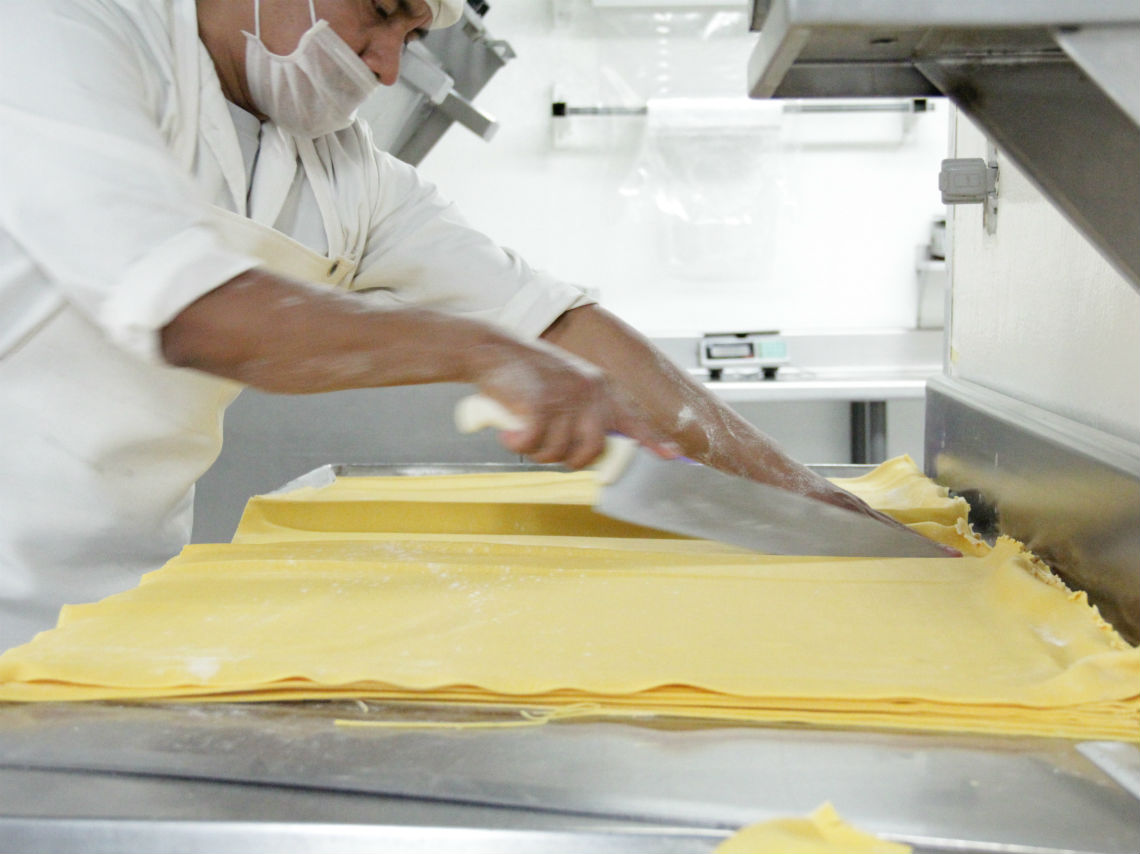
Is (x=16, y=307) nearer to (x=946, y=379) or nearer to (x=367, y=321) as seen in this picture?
(x=367, y=321)

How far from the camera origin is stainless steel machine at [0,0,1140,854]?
18.6 inches

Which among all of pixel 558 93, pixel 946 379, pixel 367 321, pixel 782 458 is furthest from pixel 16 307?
pixel 558 93

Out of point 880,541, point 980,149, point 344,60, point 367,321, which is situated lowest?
point 880,541

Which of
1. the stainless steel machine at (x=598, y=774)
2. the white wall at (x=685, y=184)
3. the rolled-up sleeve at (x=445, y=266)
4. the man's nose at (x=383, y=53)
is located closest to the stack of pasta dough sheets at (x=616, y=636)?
the stainless steel machine at (x=598, y=774)

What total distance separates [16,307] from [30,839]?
2.09ft

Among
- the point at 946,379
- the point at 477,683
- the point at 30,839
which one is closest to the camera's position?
the point at 30,839

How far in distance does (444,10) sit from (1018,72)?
0.66 metres

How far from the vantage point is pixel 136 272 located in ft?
2.51

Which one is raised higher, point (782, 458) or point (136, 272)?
point (136, 272)

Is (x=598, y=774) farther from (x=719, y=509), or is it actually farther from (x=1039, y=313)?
(x=1039, y=313)

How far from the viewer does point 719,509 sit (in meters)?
0.90

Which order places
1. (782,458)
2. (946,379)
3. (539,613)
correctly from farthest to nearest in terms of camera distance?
(946,379), (782,458), (539,613)

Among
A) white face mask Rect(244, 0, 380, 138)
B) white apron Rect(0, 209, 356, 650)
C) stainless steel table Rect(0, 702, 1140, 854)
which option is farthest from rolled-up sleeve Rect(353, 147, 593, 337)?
stainless steel table Rect(0, 702, 1140, 854)

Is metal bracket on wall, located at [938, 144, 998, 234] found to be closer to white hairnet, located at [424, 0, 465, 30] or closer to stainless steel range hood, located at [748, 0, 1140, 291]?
stainless steel range hood, located at [748, 0, 1140, 291]
